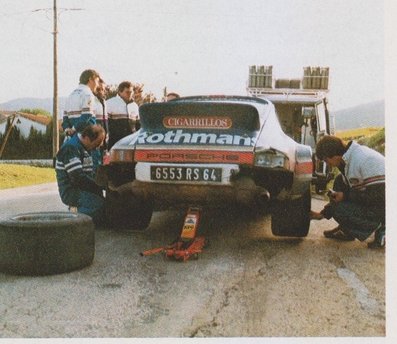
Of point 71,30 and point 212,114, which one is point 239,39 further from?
point 71,30

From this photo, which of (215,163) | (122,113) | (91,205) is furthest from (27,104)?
(215,163)

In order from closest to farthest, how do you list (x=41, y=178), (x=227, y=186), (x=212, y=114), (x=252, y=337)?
(x=252, y=337) → (x=227, y=186) → (x=212, y=114) → (x=41, y=178)

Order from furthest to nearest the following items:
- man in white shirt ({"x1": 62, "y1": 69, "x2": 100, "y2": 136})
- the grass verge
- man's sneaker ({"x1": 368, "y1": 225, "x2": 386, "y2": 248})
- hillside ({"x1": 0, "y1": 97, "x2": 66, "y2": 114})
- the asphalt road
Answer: the grass verge < man in white shirt ({"x1": 62, "y1": 69, "x2": 100, "y2": 136}) < hillside ({"x1": 0, "y1": 97, "x2": 66, "y2": 114}) < man's sneaker ({"x1": 368, "y1": 225, "x2": 386, "y2": 248}) < the asphalt road

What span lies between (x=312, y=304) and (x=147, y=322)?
86cm

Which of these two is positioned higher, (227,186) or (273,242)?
(227,186)

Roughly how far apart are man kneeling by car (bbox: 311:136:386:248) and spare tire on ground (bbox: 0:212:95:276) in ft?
6.17

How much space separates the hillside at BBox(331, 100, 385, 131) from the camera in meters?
3.71

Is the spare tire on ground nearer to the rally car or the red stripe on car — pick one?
the rally car

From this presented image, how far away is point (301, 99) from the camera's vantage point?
7168 mm

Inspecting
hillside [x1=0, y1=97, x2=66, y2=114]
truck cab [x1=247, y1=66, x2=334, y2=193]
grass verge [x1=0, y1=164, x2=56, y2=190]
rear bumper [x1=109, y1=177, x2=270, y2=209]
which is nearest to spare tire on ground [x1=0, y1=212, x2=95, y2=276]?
rear bumper [x1=109, y1=177, x2=270, y2=209]

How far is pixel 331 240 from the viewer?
169 inches

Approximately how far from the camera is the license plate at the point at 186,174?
11.6ft

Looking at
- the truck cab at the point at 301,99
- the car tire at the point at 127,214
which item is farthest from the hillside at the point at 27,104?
the truck cab at the point at 301,99

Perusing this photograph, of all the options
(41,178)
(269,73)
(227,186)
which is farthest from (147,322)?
(269,73)
